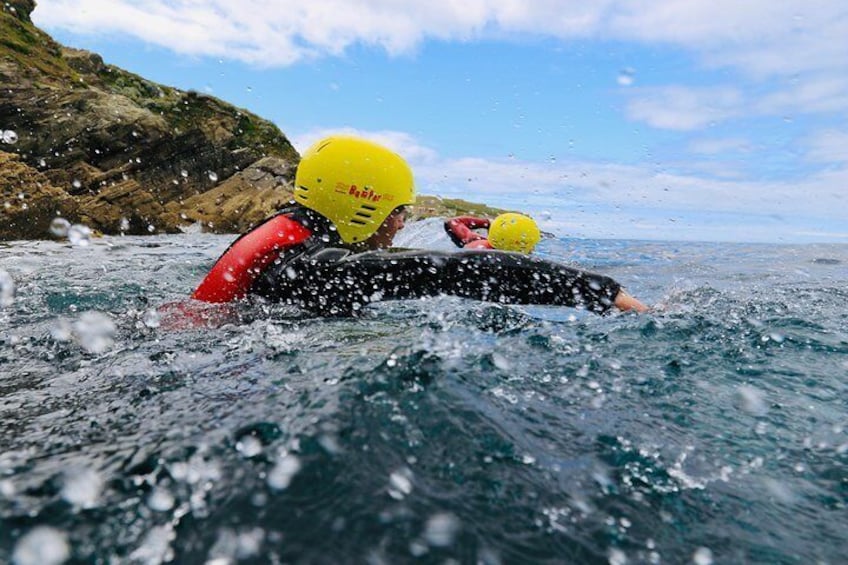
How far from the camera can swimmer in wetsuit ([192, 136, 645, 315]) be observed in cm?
395

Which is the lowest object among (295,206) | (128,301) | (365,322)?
(128,301)

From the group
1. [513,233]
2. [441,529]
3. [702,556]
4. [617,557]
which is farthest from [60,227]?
[702,556]

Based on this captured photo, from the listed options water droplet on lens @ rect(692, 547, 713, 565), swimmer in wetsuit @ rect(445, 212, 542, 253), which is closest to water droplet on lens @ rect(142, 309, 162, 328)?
water droplet on lens @ rect(692, 547, 713, 565)

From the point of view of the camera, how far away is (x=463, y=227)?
9.43m

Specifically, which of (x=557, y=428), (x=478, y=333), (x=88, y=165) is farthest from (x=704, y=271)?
(x=88, y=165)

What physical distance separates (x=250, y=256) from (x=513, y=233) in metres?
7.50

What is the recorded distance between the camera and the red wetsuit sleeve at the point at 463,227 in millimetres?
9305

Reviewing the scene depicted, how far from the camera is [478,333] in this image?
4238 mm

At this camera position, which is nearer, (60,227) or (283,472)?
(283,472)

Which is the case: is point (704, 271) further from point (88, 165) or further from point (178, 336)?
point (88, 165)

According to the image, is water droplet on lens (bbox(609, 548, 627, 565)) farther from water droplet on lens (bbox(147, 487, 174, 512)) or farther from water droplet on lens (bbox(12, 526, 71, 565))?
water droplet on lens (bbox(12, 526, 71, 565))

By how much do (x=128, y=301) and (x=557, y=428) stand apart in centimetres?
588

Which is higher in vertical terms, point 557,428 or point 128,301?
point 557,428

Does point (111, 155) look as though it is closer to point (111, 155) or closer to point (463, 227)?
Answer: point (111, 155)
